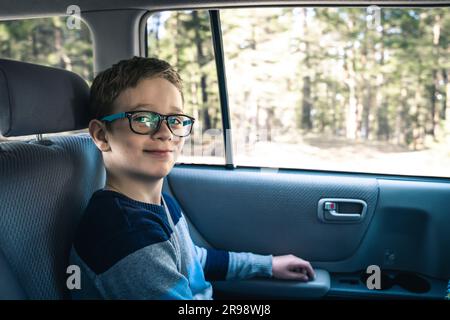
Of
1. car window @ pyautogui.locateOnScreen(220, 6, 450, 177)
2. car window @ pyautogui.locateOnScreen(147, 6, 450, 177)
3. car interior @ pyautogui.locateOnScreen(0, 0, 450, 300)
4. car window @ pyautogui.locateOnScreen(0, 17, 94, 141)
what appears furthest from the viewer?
car window @ pyautogui.locateOnScreen(0, 17, 94, 141)

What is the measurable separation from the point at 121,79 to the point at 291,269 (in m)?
1.05

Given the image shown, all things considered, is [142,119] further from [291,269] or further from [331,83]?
[331,83]

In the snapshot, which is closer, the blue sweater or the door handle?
the blue sweater

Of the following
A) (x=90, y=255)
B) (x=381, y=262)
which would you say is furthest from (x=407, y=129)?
(x=90, y=255)

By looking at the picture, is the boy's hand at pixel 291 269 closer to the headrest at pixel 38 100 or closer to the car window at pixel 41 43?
the headrest at pixel 38 100

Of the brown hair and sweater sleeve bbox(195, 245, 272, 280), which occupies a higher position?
the brown hair

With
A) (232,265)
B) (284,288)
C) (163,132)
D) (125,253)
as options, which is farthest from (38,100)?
(284,288)

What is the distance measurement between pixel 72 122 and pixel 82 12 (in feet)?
2.24

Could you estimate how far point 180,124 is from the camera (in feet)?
4.98

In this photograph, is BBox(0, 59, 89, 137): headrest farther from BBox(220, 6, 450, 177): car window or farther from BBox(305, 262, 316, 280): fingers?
BBox(220, 6, 450, 177): car window

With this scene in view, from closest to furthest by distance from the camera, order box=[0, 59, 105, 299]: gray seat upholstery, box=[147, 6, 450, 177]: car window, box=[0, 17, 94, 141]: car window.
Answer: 1. box=[0, 59, 105, 299]: gray seat upholstery
2. box=[147, 6, 450, 177]: car window
3. box=[0, 17, 94, 141]: car window

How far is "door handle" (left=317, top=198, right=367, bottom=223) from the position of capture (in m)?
2.18

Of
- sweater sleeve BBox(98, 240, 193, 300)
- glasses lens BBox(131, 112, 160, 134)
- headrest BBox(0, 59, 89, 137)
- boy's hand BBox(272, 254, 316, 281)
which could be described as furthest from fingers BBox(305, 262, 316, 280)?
headrest BBox(0, 59, 89, 137)

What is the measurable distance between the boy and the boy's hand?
1.24 feet
